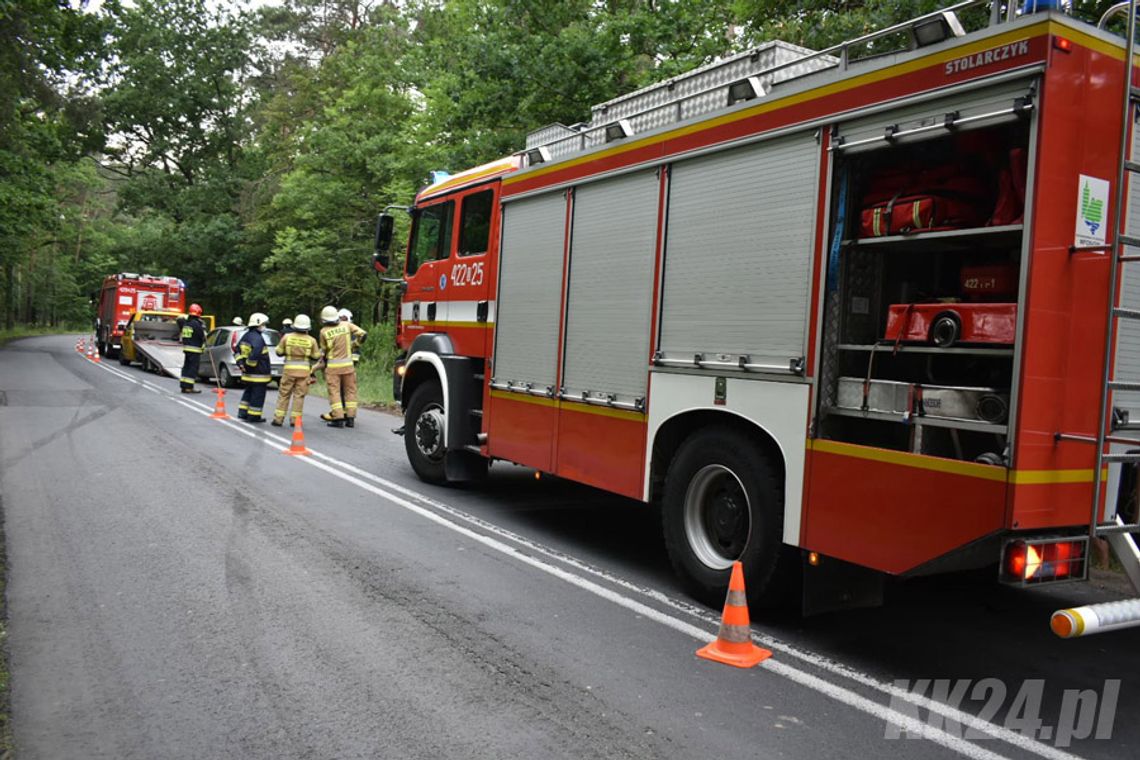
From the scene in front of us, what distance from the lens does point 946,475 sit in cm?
363

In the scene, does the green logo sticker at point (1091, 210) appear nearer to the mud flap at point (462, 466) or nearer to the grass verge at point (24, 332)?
the mud flap at point (462, 466)

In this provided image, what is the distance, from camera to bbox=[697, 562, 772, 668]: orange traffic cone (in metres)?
4.16

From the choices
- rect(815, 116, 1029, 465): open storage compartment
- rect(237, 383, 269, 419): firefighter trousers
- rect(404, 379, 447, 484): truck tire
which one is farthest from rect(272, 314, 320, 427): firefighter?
rect(815, 116, 1029, 465): open storage compartment

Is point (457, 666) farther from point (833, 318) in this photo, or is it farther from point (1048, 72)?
point (1048, 72)

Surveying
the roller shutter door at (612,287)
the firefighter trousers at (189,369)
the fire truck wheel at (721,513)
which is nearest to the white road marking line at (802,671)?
the fire truck wheel at (721,513)

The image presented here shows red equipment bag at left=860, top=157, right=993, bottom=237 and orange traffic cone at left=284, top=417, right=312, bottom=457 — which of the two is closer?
red equipment bag at left=860, top=157, right=993, bottom=237

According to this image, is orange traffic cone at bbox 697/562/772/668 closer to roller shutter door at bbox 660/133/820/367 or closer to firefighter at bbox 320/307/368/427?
roller shutter door at bbox 660/133/820/367

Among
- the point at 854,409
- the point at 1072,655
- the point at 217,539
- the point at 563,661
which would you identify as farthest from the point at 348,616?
the point at 1072,655

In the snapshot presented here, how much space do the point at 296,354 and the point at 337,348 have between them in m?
0.62

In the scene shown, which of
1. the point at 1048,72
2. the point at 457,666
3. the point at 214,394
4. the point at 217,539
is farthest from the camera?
the point at 214,394

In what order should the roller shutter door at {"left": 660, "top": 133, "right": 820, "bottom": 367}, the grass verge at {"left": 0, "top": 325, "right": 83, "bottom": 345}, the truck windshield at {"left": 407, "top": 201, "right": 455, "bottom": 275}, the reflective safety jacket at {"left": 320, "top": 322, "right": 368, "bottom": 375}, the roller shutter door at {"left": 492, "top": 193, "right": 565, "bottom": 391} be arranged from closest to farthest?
the roller shutter door at {"left": 660, "top": 133, "right": 820, "bottom": 367} → the roller shutter door at {"left": 492, "top": 193, "right": 565, "bottom": 391} → the truck windshield at {"left": 407, "top": 201, "right": 455, "bottom": 275} → the reflective safety jacket at {"left": 320, "top": 322, "right": 368, "bottom": 375} → the grass verge at {"left": 0, "top": 325, "right": 83, "bottom": 345}

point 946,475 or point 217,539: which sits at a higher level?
point 946,475

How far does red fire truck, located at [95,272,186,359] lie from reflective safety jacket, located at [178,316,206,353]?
10.8 meters

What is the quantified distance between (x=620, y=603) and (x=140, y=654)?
Result: 101 inches
